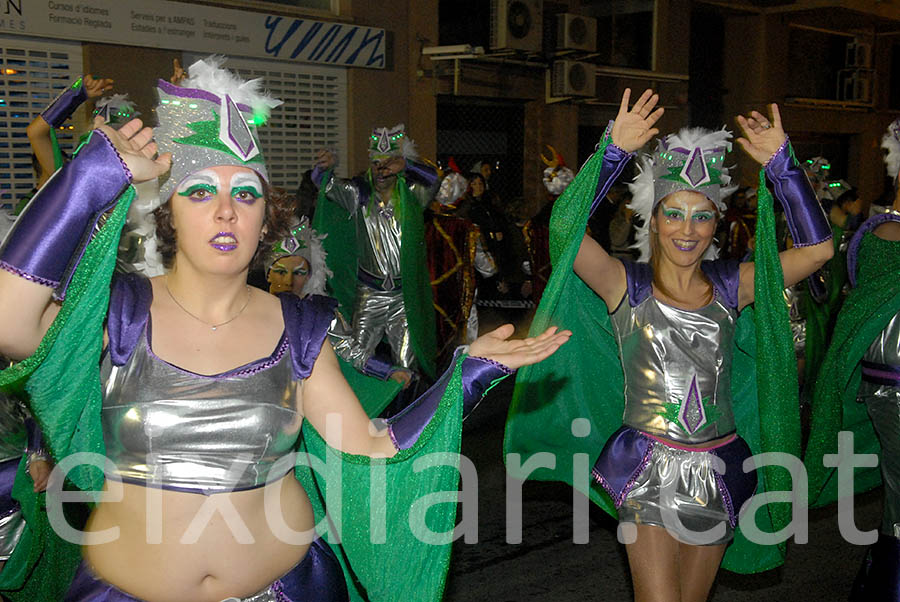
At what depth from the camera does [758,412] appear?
3.87 meters

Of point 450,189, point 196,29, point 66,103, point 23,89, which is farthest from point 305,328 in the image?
point 196,29

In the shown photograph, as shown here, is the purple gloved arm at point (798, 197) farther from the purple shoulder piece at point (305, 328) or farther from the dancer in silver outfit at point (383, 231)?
the dancer in silver outfit at point (383, 231)

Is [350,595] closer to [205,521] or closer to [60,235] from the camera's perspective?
[205,521]

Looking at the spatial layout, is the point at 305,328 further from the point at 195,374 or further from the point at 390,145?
the point at 390,145

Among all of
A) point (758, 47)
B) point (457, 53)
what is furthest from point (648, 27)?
point (457, 53)

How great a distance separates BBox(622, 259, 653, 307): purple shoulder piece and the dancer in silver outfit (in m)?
3.74

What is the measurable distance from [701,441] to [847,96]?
19761mm

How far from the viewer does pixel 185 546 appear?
2.29 meters

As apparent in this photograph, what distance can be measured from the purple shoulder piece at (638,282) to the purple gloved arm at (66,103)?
2.99 m

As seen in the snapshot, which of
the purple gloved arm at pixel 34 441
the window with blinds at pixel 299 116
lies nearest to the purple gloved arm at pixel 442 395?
the purple gloved arm at pixel 34 441

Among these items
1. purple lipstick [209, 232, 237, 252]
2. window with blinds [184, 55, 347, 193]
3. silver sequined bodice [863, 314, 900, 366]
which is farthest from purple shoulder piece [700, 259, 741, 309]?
window with blinds [184, 55, 347, 193]

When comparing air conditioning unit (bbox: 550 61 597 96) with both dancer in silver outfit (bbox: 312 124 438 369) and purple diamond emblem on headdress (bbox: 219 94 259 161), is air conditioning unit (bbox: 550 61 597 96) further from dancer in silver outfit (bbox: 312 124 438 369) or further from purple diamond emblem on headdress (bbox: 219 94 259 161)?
purple diamond emblem on headdress (bbox: 219 94 259 161)

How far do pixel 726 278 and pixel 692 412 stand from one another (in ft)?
1.84

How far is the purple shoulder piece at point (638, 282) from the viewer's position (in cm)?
371
